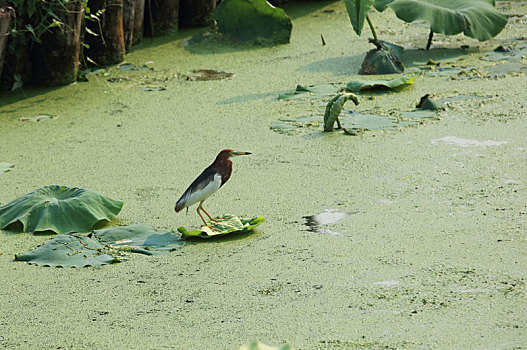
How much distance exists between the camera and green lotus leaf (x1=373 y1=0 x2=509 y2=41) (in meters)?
4.71

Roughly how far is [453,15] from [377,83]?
0.89m

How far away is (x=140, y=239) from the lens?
2.57 metres

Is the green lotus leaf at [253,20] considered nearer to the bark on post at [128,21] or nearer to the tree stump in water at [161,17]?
the tree stump in water at [161,17]

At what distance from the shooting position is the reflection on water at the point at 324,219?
2609 millimetres

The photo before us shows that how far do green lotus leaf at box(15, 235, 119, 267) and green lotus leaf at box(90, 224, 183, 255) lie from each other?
0.18 feet

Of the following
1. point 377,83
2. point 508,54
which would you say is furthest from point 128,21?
point 508,54

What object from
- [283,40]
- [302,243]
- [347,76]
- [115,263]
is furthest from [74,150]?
[283,40]

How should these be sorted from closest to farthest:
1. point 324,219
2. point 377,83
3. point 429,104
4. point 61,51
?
point 324,219
point 429,104
point 377,83
point 61,51

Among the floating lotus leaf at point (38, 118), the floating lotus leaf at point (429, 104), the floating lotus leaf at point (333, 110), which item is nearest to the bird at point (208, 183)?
the floating lotus leaf at point (333, 110)

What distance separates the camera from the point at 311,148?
3545mm

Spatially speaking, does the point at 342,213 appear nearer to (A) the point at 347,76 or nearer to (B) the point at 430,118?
(B) the point at 430,118

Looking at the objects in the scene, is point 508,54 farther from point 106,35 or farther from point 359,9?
point 106,35

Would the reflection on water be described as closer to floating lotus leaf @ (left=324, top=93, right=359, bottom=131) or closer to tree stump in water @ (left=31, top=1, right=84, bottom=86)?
floating lotus leaf @ (left=324, top=93, right=359, bottom=131)

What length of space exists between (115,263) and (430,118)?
207 centimetres
